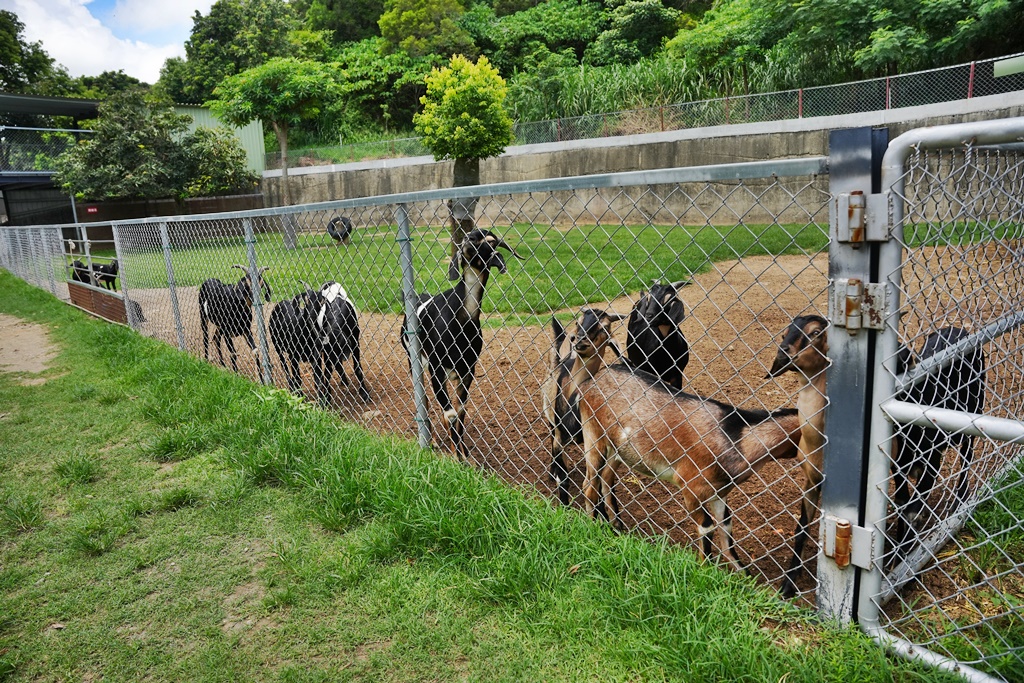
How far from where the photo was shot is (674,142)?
Answer: 18.2 metres

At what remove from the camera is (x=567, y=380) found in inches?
134

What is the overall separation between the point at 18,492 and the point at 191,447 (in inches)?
34.7

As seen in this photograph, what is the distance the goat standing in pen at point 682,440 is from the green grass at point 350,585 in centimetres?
26

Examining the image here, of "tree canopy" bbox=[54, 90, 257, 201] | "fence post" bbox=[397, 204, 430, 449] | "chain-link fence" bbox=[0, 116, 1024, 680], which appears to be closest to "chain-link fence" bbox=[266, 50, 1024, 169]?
"tree canopy" bbox=[54, 90, 257, 201]

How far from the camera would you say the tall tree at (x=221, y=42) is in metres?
31.8

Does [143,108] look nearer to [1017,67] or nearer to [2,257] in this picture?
[2,257]

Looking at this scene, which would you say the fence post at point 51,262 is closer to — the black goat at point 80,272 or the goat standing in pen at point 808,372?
the black goat at point 80,272

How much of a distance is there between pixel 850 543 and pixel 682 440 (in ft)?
2.63

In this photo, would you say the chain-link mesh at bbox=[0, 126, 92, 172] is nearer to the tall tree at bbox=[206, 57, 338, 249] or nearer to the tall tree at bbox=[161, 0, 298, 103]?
the tall tree at bbox=[206, 57, 338, 249]

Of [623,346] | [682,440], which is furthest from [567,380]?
[623,346]

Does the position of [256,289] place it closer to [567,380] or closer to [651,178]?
[567,380]

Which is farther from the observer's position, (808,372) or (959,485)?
(959,485)

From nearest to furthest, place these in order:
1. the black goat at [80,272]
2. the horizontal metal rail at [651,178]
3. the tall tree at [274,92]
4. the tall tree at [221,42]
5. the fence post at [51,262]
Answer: the horizontal metal rail at [651,178] < the black goat at [80,272] < the fence post at [51,262] < the tall tree at [274,92] < the tall tree at [221,42]

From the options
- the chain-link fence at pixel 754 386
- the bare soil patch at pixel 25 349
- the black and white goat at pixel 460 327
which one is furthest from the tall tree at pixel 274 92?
the black and white goat at pixel 460 327
